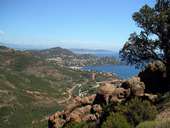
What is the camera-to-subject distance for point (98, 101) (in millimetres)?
47312

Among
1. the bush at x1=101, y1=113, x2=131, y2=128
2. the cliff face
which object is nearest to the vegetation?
the cliff face

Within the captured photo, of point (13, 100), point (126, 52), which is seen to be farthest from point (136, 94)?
point (13, 100)

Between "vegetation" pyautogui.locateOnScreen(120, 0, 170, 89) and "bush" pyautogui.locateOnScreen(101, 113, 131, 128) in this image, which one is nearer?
"bush" pyautogui.locateOnScreen(101, 113, 131, 128)

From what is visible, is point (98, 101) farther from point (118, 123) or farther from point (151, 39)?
point (118, 123)

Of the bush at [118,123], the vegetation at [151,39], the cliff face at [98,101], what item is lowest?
the cliff face at [98,101]

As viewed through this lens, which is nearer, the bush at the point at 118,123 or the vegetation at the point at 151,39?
the bush at the point at 118,123

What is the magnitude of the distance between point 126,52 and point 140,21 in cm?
429

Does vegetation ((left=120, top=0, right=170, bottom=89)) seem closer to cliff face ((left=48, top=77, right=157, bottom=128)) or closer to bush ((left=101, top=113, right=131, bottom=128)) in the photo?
cliff face ((left=48, top=77, right=157, bottom=128))

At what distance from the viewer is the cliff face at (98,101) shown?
42.3m

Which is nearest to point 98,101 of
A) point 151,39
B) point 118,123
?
point 151,39

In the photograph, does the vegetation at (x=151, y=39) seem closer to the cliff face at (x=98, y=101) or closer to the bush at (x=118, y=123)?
the cliff face at (x=98, y=101)

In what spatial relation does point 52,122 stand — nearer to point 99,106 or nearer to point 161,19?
point 99,106

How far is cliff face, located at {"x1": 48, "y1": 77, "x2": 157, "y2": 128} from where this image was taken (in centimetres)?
4228

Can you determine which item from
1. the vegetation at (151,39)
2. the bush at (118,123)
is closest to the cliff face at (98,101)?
the vegetation at (151,39)
